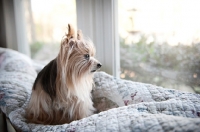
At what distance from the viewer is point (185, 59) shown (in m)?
1.44

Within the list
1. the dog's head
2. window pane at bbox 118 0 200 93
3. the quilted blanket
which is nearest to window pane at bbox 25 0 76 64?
the quilted blanket

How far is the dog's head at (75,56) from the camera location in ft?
3.86

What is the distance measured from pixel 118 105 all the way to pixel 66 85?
13.1 inches

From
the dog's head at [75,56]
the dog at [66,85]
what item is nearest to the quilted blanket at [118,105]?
the dog at [66,85]

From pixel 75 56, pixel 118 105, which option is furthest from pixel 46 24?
pixel 118 105

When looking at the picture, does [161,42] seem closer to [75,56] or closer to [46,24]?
[75,56]

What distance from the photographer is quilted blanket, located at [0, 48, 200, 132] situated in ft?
2.78

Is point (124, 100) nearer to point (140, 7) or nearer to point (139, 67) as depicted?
point (139, 67)

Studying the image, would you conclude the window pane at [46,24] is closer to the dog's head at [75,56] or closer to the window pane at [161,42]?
the window pane at [161,42]

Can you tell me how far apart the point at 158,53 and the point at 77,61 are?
637 mm

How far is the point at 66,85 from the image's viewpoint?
3.96ft

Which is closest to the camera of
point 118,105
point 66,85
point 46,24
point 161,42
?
point 66,85

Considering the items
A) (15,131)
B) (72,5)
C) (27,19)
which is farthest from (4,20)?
(15,131)

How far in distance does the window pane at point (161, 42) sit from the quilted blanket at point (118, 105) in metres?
0.30
